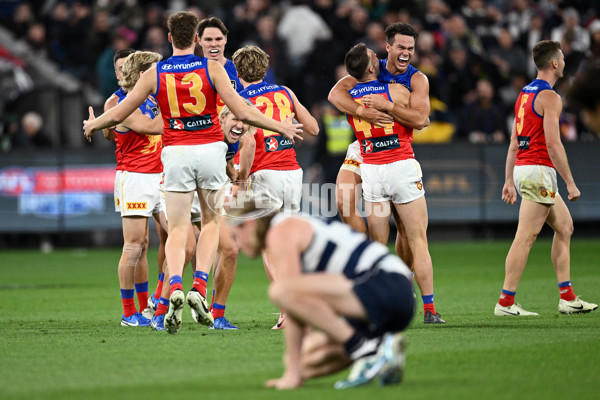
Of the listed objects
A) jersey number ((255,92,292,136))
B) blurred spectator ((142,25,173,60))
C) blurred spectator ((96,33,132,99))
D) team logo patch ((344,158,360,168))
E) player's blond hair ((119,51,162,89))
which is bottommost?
team logo patch ((344,158,360,168))

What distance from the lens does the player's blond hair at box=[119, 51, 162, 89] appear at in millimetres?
9484

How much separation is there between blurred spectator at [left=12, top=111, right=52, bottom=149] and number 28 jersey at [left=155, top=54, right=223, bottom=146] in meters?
12.3

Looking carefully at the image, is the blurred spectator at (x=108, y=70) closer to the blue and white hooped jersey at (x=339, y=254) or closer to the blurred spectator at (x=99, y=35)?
the blurred spectator at (x=99, y=35)

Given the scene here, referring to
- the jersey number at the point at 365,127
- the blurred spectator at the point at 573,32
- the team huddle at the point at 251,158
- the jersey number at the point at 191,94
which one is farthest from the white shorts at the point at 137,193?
the blurred spectator at the point at 573,32

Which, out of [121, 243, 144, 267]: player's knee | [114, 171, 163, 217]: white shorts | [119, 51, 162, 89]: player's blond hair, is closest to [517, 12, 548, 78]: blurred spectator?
[114, 171, 163, 217]: white shorts

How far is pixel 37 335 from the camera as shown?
8609 mm

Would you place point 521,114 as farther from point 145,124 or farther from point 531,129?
point 145,124

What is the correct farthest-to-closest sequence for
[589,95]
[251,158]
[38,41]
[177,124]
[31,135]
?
1. [38,41]
2. [31,135]
3. [251,158]
4. [177,124]
5. [589,95]

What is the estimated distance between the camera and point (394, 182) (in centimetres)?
932

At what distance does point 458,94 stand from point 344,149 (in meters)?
2.87

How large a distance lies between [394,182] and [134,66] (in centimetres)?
274

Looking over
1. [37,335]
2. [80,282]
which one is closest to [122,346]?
[37,335]

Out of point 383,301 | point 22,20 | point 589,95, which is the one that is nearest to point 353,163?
point 383,301

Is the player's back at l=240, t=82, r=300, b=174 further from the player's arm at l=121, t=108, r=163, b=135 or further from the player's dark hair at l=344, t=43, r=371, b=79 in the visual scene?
the player's arm at l=121, t=108, r=163, b=135
